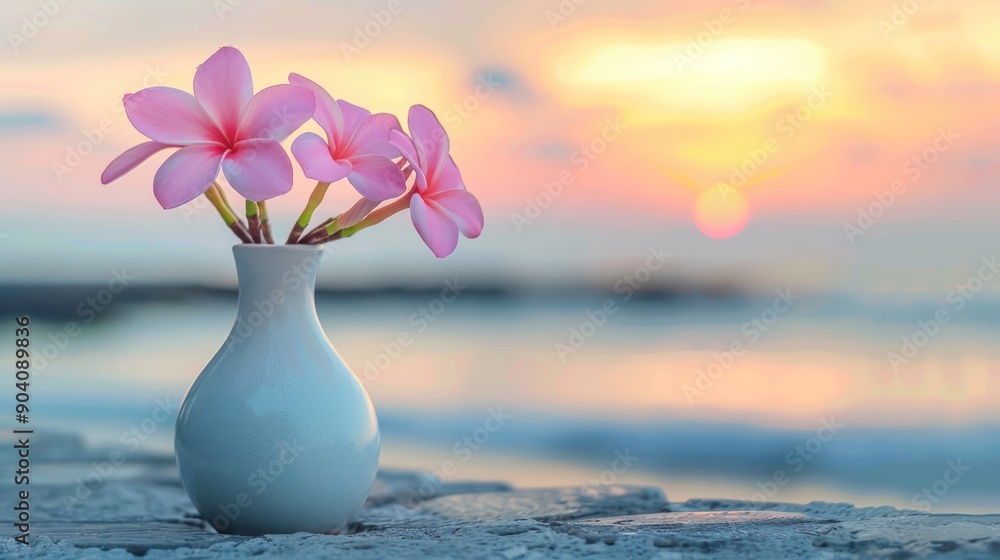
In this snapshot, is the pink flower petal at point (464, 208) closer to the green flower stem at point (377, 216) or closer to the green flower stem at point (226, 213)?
the green flower stem at point (377, 216)

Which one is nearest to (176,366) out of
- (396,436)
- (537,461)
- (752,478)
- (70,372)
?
(70,372)

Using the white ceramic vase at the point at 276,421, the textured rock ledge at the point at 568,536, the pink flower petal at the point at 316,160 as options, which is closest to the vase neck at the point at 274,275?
the white ceramic vase at the point at 276,421

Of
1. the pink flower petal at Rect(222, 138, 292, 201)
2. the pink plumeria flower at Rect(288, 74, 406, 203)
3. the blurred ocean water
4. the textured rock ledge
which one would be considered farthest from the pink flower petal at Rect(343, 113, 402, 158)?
the blurred ocean water

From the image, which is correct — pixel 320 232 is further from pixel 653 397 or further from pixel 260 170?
pixel 653 397

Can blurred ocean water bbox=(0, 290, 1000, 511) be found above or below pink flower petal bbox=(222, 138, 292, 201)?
above

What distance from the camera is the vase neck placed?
1.02 m

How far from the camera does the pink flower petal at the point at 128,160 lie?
971 mm

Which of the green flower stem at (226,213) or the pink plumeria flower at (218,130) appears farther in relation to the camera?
the green flower stem at (226,213)

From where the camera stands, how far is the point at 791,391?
141 inches

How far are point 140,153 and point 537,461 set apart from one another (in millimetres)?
1942

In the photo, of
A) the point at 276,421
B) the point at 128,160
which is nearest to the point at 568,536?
the point at 276,421

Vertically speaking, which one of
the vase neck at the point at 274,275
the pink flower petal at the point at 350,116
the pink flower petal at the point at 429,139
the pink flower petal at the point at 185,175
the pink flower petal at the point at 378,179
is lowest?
the vase neck at the point at 274,275

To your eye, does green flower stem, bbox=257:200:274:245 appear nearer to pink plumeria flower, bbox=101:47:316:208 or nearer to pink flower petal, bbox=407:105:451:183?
pink plumeria flower, bbox=101:47:316:208

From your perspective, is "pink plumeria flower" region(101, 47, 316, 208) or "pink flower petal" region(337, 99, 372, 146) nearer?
"pink plumeria flower" region(101, 47, 316, 208)
